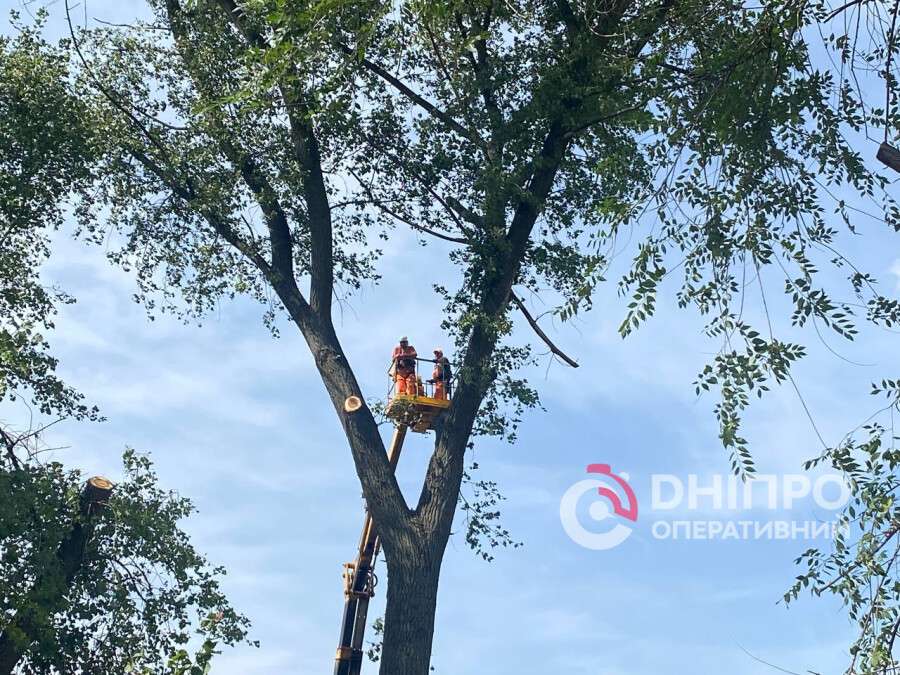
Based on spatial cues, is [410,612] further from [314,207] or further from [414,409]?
[314,207]

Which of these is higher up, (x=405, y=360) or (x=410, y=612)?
(x=405, y=360)

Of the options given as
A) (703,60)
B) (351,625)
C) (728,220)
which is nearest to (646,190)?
(728,220)

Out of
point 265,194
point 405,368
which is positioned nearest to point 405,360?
point 405,368

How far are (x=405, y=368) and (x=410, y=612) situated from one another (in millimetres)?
3584

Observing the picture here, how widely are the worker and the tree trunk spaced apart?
8.17 feet

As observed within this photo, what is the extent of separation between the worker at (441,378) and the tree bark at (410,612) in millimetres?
2480

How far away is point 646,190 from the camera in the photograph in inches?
300

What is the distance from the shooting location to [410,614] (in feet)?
37.3

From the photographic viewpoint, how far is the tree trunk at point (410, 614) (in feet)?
36.8

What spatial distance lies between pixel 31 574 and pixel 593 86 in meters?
8.25

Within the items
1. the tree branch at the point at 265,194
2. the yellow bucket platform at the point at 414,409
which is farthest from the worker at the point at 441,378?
the tree branch at the point at 265,194

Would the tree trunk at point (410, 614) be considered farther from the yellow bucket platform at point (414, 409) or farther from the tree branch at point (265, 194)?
the tree branch at point (265, 194)

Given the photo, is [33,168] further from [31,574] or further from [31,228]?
[31,574]

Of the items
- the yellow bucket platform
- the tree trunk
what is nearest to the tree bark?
the tree trunk
